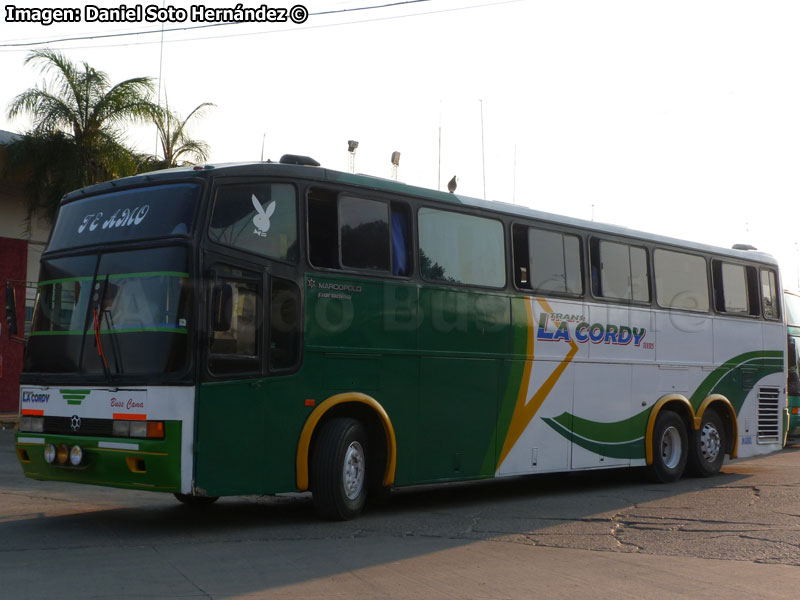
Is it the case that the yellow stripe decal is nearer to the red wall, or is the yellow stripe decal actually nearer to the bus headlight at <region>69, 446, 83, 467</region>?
the bus headlight at <region>69, 446, 83, 467</region>

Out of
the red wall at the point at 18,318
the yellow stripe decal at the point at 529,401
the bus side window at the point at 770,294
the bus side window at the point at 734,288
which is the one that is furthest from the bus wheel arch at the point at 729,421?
the red wall at the point at 18,318

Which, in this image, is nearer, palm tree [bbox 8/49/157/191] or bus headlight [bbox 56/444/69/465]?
bus headlight [bbox 56/444/69/465]

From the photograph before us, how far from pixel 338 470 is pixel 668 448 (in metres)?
7.01

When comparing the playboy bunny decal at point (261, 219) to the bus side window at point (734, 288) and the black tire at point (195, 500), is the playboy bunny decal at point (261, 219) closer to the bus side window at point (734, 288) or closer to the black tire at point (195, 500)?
the black tire at point (195, 500)

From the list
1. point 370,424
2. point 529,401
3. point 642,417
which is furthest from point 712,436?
point 370,424

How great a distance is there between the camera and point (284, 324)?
32.3 feet

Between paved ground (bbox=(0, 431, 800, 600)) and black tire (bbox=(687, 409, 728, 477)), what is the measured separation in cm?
204

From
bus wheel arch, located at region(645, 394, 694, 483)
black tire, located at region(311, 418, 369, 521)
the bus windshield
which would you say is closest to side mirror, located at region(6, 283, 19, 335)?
the bus windshield

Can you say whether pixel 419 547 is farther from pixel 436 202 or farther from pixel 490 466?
pixel 436 202

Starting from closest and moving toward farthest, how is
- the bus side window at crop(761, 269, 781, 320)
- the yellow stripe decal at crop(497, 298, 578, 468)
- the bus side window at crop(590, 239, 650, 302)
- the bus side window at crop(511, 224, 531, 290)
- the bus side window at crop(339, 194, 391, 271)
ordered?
the bus side window at crop(339, 194, 391, 271), the yellow stripe decal at crop(497, 298, 578, 468), the bus side window at crop(511, 224, 531, 290), the bus side window at crop(590, 239, 650, 302), the bus side window at crop(761, 269, 781, 320)

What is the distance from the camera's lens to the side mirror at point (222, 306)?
9.10 metres

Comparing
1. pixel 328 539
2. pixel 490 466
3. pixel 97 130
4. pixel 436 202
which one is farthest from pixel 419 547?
pixel 97 130

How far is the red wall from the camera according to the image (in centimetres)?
2542

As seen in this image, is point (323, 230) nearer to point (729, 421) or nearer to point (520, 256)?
point (520, 256)
